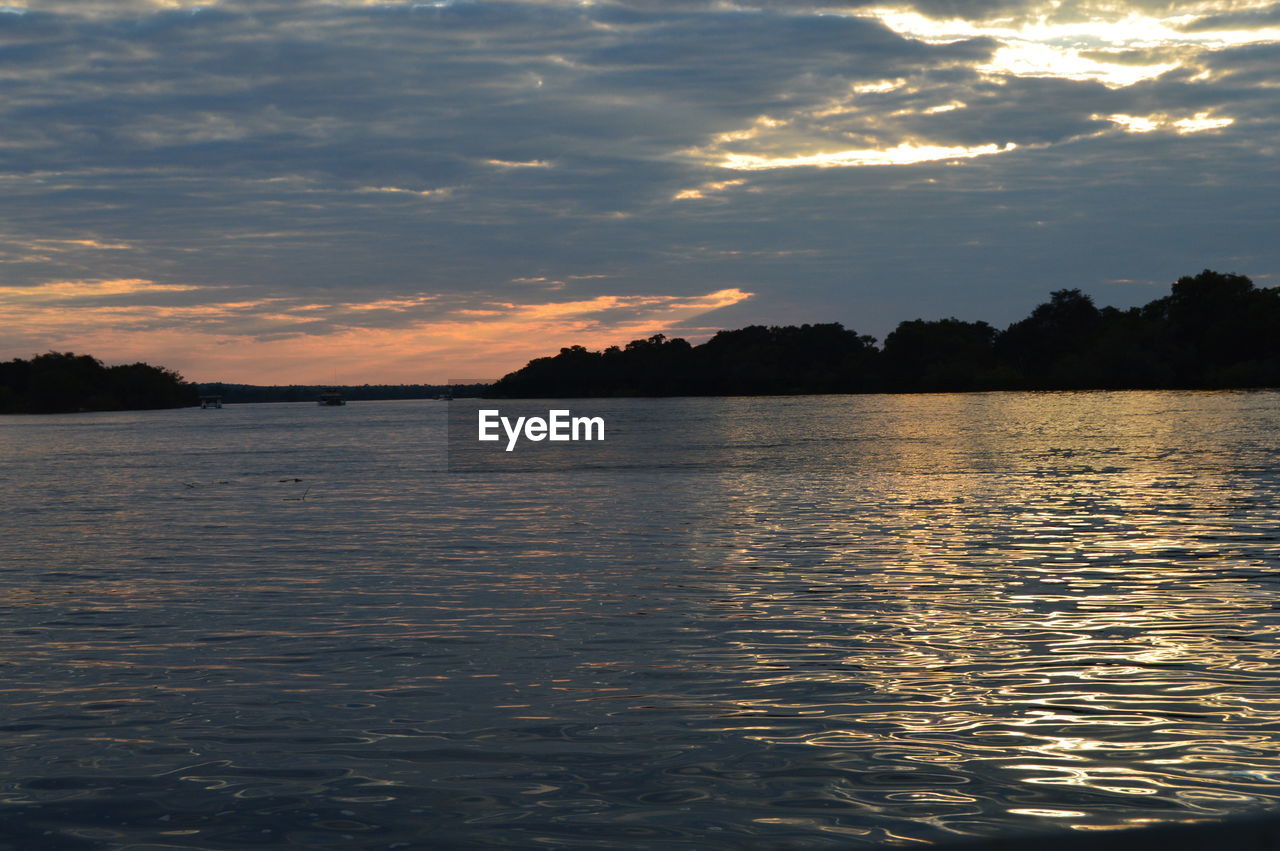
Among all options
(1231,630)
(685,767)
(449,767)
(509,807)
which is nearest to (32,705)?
(449,767)

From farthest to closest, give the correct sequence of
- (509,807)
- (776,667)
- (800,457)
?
(800,457)
(776,667)
(509,807)

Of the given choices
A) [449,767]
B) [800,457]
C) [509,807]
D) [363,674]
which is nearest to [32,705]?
[363,674]

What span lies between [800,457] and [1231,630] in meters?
53.8

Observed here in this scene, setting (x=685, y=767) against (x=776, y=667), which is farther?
(x=776, y=667)

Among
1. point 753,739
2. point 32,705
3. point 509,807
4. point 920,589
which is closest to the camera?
point 509,807

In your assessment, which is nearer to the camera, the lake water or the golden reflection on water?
the lake water

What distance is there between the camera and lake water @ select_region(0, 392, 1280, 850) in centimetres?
919

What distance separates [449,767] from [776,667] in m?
5.13

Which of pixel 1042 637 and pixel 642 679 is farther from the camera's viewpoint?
pixel 1042 637

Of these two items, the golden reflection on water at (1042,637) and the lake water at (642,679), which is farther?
the golden reflection on water at (1042,637)

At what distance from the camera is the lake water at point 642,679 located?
9188 millimetres

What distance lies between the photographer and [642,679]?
13727mm

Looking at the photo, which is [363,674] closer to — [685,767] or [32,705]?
[32,705]

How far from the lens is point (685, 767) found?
1023cm
